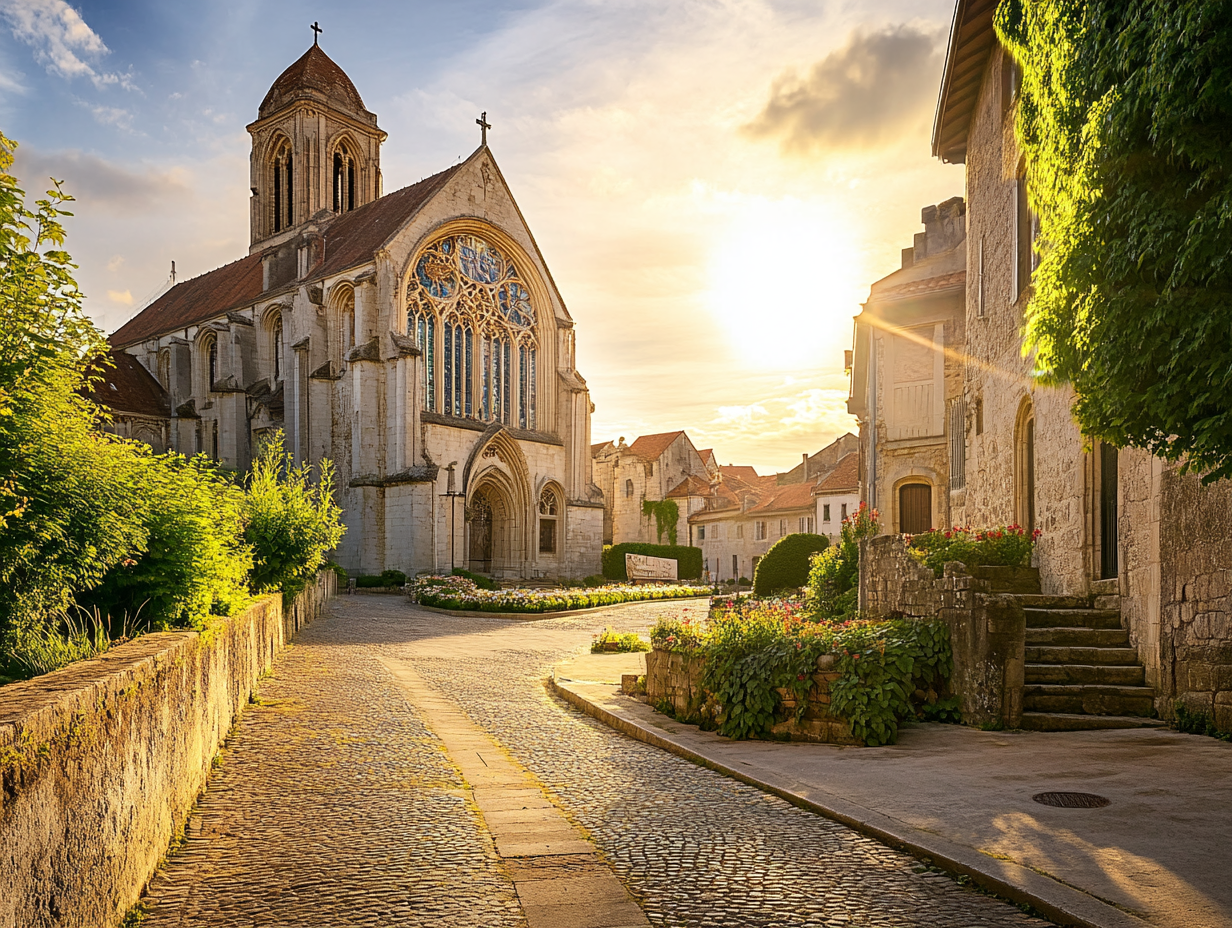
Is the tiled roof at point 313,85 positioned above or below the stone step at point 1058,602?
above

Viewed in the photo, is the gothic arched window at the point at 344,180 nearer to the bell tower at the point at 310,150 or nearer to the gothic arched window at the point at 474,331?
the bell tower at the point at 310,150

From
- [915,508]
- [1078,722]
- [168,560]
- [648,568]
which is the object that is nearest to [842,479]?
[648,568]

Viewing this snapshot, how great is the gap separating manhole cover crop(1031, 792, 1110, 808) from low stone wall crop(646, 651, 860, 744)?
2175 millimetres

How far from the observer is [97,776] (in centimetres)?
358

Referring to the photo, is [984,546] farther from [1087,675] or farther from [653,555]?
[653,555]

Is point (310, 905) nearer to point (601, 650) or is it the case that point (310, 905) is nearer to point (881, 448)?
point (601, 650)

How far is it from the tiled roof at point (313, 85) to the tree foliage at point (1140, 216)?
45.7 meters

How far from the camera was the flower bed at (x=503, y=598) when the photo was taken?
25250 millimetres

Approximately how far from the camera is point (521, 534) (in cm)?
3938

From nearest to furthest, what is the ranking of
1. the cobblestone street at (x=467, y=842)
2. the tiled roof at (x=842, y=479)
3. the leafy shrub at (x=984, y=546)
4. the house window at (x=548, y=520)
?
the cobblestone street at (x=467, y=842)
the leafy shrub at (x=984, y=546)
the house window at (x=548, y=520)
the tiled roof at (x=842, y=479)

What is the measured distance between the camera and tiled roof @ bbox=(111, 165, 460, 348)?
37938 millimetres

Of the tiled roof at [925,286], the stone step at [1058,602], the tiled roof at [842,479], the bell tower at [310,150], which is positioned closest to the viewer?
the stone step at [1058,602]

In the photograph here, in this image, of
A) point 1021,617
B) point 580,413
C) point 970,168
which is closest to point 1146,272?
point 1021,617

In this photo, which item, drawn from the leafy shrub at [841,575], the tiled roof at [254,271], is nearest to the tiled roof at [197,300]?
the tiled roof at [254,271]
